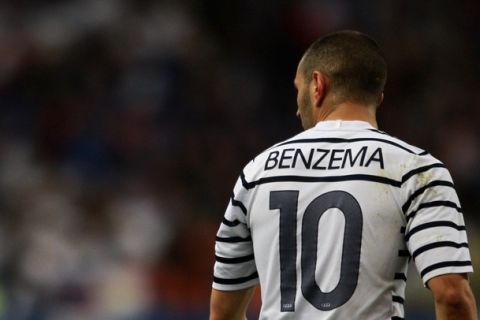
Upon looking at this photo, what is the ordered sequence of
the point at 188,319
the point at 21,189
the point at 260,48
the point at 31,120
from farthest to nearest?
the point at 260,48
the point at 31,120
the point at 21,189
the point at 188,319

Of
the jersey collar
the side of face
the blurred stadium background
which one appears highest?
the blurred stadium background

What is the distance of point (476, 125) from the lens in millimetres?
10516

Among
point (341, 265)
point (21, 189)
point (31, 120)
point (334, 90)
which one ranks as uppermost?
point (31, 120)

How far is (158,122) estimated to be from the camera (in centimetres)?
1017

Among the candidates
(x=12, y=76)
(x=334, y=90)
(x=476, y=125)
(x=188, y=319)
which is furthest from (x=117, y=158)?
(x=334, y=90)

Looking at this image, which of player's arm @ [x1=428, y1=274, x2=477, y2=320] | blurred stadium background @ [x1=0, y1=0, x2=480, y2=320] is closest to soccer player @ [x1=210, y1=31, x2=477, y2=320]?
player's arm @ [x1=428, y1=274, x2=477, y2=320]

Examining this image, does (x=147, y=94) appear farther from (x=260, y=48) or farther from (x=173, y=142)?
(x=260, y=48)

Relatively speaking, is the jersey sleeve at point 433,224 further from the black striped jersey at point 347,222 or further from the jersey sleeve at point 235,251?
the jersey sleeve at point 235,251

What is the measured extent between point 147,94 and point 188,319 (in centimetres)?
254

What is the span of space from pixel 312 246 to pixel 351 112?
0.40 m

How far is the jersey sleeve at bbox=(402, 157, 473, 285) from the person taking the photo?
3.21 metres

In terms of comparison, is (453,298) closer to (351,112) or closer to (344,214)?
(344,214)

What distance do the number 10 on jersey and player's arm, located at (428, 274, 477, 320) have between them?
0.23 m

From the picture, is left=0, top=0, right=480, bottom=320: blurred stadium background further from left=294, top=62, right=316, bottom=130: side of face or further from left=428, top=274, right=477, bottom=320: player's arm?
left=428, top=274, right=477, bottom=320: player's arm
